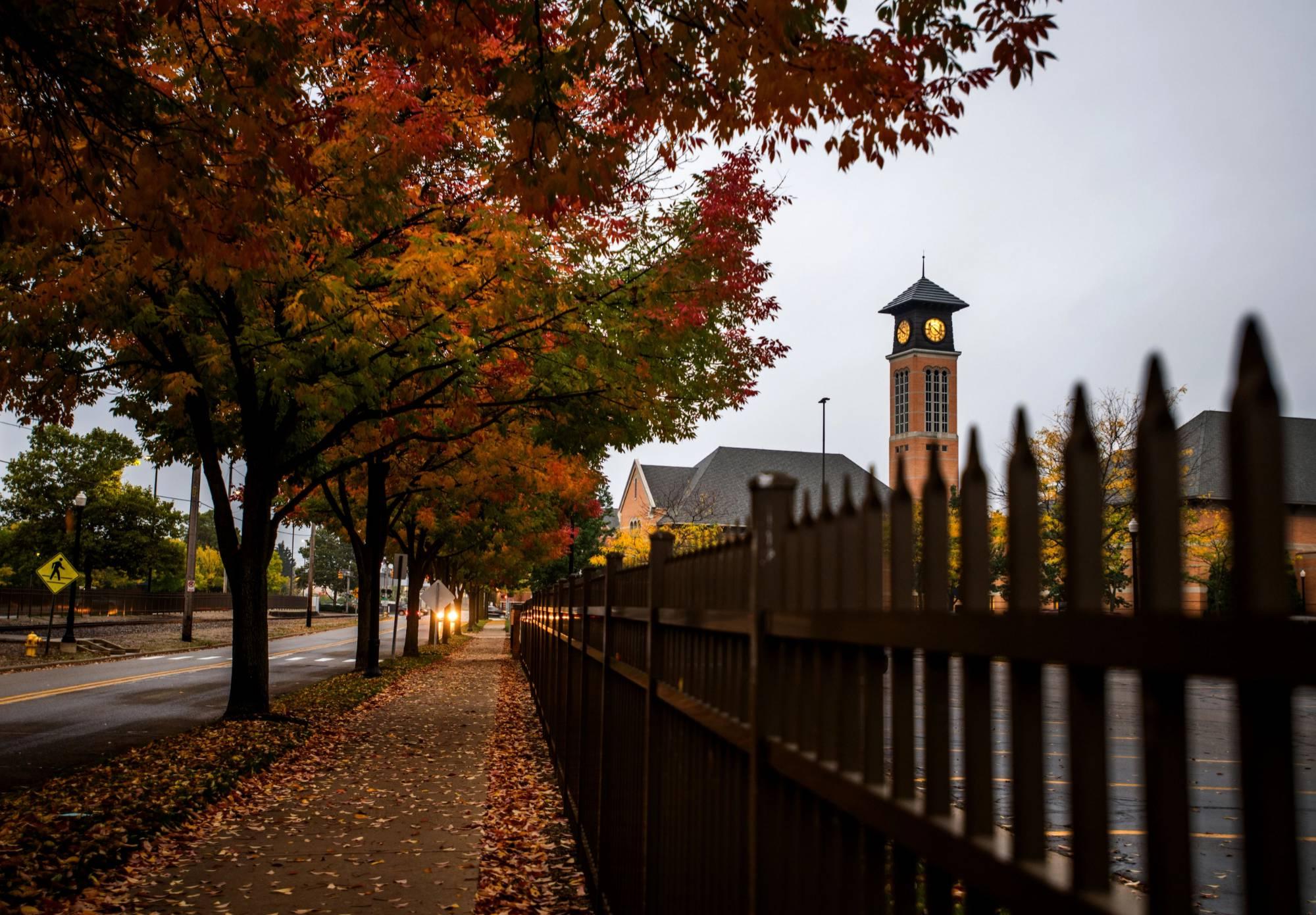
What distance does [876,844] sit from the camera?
6.46 ft

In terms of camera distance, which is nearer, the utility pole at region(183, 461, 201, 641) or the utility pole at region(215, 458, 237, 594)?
the utility pole at region(215, 458, 237, 594)

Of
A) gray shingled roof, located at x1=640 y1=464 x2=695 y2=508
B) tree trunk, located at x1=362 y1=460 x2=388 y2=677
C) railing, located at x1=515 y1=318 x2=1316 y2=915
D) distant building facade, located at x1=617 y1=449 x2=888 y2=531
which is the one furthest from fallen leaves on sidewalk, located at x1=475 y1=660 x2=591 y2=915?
gray shingled roof, located at x1=640 y1=464 x2=695 y2=508

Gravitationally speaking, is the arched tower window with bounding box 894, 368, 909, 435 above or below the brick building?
above

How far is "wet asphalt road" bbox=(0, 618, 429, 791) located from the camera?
40.4ft

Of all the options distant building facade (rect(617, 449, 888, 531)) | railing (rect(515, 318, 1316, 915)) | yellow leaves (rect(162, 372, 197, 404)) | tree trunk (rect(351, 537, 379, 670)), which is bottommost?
tree trunk (rect(351, 537, 379, 670))

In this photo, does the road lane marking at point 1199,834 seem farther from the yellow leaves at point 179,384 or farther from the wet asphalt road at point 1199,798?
the yellow leaves at point 179,384

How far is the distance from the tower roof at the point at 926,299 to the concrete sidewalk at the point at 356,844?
345 ft

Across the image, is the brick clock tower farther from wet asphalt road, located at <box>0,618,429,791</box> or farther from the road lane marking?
the road lane marking

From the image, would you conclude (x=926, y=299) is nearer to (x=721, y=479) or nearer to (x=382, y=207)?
(x=721, y=479)

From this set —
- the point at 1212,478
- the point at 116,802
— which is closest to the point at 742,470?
the point at 1212,478

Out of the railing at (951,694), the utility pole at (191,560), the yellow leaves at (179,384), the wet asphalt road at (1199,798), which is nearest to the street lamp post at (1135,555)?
the railing at (951,694)

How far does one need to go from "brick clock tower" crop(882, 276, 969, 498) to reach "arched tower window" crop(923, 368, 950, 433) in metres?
0.07

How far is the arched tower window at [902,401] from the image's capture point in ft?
373

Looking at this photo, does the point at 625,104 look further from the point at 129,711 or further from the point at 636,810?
the point at 129,711
